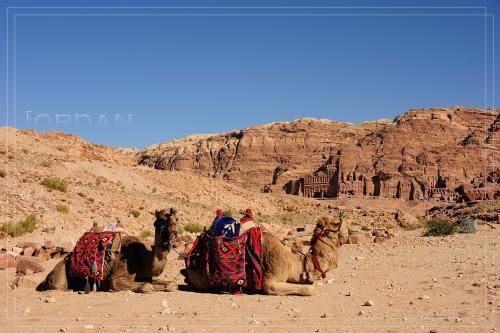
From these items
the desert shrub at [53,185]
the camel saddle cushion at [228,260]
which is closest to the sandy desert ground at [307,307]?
the camel saddle cushion at [228,260]

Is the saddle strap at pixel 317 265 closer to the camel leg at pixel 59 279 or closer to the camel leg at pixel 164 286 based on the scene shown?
the camel leg at pixel 164 286

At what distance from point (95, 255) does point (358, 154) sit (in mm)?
86447

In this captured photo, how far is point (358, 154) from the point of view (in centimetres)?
9162

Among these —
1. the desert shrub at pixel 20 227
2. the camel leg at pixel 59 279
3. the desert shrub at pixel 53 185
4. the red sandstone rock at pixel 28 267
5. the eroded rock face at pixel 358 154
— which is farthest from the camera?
the eroded rock face at pixel 358 154

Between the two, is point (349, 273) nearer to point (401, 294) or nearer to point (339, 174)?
point (401, 294)

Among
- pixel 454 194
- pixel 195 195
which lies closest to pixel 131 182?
pixel 195 195

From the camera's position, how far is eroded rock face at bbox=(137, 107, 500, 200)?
77062mm

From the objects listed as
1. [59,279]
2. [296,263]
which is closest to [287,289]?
[296,263]

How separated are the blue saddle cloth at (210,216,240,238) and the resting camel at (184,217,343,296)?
0.40 m

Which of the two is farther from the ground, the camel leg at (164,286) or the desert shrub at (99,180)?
the desert shrub at (99,180)

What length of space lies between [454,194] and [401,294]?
64.0 m

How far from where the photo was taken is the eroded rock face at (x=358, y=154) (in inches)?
3034

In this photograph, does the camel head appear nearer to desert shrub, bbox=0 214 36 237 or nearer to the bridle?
the bridle

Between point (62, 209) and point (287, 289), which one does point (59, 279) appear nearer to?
point (287, 289)
